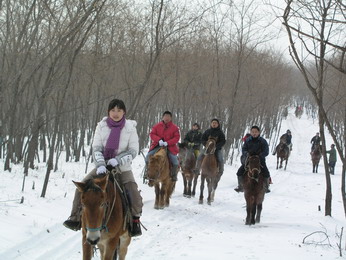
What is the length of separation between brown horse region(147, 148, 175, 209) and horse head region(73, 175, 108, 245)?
5439 mm

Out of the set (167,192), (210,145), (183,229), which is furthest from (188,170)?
(183,229)

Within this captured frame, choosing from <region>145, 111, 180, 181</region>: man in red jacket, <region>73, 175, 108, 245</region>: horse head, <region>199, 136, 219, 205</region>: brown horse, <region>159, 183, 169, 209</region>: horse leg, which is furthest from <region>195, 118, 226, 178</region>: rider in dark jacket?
<region>73, 175, 108, 245</region>: horse head

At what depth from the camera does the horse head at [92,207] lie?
157 inches

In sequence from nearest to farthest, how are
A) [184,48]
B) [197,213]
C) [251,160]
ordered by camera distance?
[251,160]
[197,213]
[184,48]

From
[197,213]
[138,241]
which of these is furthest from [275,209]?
[138,241]

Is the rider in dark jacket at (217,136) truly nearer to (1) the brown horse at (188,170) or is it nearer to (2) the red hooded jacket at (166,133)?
(1) the brown horse at (188,170)

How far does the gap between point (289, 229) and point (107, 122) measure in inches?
229

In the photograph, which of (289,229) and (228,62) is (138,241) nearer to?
(289,229)

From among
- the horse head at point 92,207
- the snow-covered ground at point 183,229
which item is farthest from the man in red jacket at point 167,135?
the horse head at point 92,207

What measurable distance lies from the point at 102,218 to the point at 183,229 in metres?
4.74

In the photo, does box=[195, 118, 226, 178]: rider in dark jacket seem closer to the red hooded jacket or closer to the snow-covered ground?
the snow-covered ground

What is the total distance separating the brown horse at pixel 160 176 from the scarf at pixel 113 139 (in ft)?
13.7

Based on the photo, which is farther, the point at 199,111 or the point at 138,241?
the point at 199,111

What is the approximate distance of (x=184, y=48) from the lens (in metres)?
23.5
